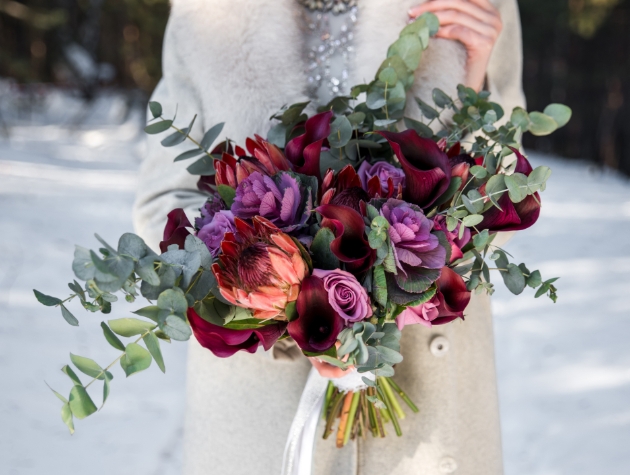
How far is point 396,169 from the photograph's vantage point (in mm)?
947

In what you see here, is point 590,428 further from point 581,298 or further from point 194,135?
point 194,135

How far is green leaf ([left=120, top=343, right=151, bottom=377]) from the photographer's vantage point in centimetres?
79

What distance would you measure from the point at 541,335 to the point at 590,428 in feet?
3.45

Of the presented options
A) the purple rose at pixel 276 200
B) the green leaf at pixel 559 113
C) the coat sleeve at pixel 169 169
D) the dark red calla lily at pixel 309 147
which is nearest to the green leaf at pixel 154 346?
the purple rose at pixel 276 200

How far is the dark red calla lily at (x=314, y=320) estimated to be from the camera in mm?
824

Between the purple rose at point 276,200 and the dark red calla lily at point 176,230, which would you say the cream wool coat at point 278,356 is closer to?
the dark red calla lily at point 176,230

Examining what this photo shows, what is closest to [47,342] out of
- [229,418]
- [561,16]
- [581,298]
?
[229,418]

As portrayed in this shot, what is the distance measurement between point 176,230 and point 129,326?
0.64 ft

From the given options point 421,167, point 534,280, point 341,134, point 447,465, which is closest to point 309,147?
point 341,134

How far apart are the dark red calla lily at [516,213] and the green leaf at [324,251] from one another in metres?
0.24

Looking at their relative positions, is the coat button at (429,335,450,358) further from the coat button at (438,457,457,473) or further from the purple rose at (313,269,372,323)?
the purple rose at (313,269,372,323)

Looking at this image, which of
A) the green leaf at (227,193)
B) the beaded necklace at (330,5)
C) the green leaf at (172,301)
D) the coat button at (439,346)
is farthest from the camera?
the beaded necklace at (330,5)

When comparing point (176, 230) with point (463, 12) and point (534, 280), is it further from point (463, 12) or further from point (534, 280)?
point (463, 12)

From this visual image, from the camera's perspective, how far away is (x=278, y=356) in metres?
1.26
